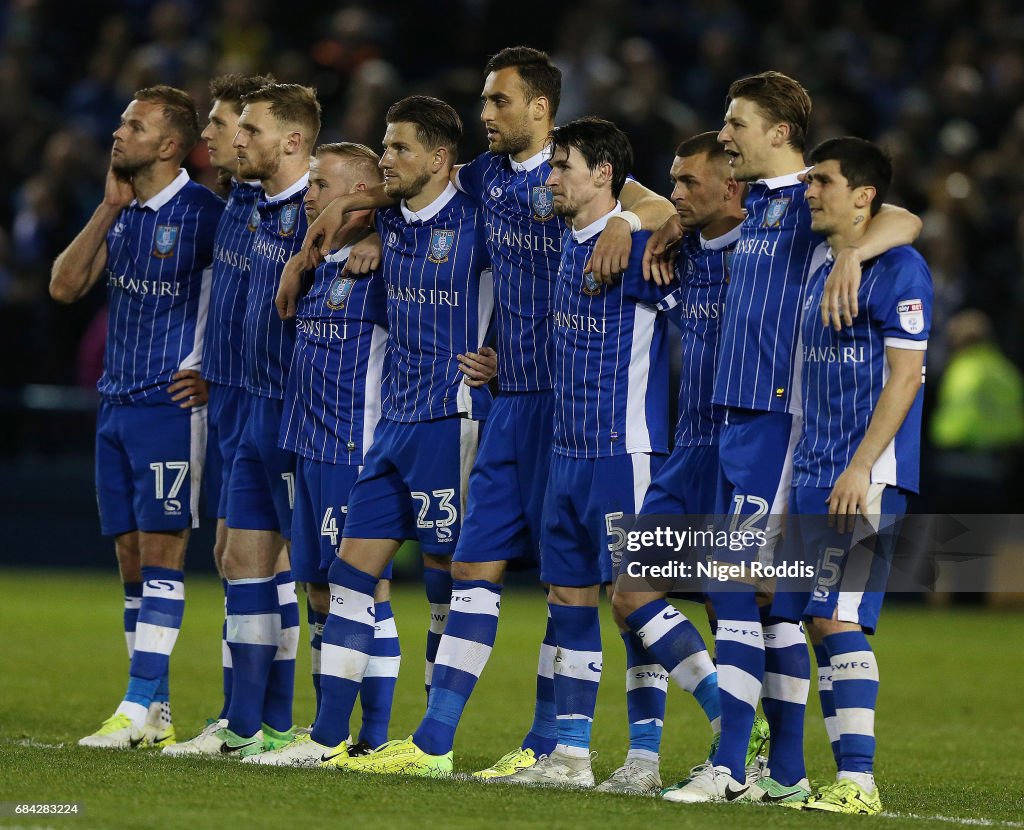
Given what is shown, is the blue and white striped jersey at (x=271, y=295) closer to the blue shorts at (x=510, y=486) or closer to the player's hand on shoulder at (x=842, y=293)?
the blue shorts at (x=510, y=486)

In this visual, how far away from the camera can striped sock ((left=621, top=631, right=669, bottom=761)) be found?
659cm

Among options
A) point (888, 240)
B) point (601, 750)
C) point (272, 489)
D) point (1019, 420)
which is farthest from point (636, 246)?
point (1019, 420)

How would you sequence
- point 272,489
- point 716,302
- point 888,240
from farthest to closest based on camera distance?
1. point 272,489
2. point 716,302
3. point 888,240

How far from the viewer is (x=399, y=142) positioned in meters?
6.91

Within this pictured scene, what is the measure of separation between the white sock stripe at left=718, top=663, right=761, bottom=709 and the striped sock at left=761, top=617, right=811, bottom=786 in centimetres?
34

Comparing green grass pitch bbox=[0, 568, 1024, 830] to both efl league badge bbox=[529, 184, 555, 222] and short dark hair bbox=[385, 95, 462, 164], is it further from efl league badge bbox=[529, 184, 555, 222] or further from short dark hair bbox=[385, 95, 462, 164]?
short dark hair bbox=[385, 95, 462, 164]

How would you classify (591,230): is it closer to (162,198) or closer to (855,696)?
(855,696)

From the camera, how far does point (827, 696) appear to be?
21.6 feet

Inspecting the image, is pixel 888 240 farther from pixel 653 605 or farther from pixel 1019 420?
pixel 1019 420

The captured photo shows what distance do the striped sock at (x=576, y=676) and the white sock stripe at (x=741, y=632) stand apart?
57 cm

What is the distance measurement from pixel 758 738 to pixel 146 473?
287 centimetres

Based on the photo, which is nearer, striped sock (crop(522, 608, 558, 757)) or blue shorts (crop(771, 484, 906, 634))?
blue shorts (crop(771, 484, 906, 634))

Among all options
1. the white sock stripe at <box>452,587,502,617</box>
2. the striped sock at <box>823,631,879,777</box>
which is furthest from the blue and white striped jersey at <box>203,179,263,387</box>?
the striped sock at <box>823,631,879,777</box>

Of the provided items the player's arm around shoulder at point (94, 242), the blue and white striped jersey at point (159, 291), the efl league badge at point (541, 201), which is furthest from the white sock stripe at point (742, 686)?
the player's arm around shoulder at point (94, 242)
